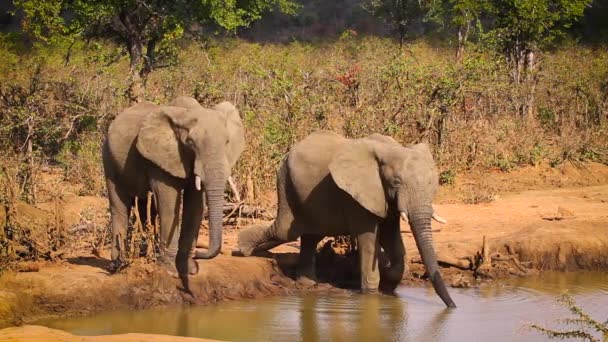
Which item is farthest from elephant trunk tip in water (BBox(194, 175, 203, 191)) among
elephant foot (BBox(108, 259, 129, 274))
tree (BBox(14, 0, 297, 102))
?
tree (BBox(14, 0, 297, 102))

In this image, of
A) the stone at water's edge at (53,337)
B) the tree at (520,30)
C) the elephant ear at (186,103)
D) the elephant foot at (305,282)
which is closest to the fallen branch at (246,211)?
the elephant foot at (305,282)

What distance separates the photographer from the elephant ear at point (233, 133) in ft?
33.2

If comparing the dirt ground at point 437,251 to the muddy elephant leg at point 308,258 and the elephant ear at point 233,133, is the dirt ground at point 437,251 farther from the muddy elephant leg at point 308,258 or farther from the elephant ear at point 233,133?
the elephant ear at point 233,133

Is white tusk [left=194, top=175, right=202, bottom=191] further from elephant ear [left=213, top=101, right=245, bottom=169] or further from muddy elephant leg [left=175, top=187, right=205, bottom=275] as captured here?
muddy elephant leg [left=175, top=187, right=205, bottom=275]

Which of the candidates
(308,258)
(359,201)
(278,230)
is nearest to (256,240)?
(278,230)

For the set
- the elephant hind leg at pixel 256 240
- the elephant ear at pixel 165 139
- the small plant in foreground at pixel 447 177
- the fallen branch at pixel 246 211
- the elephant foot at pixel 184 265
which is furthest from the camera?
the small plant in foreground at pixel 447 177

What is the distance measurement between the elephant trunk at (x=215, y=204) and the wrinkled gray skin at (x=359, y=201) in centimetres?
147

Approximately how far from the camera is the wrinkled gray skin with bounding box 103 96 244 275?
31.9 feet

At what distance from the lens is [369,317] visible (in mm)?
10141

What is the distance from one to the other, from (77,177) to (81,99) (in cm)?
236

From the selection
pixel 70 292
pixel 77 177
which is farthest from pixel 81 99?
pixel 70 292

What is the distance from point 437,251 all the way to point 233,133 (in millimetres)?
3214

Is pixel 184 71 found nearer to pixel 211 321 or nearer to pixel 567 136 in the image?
pixel 567 136

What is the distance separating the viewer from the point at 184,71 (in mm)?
21047
